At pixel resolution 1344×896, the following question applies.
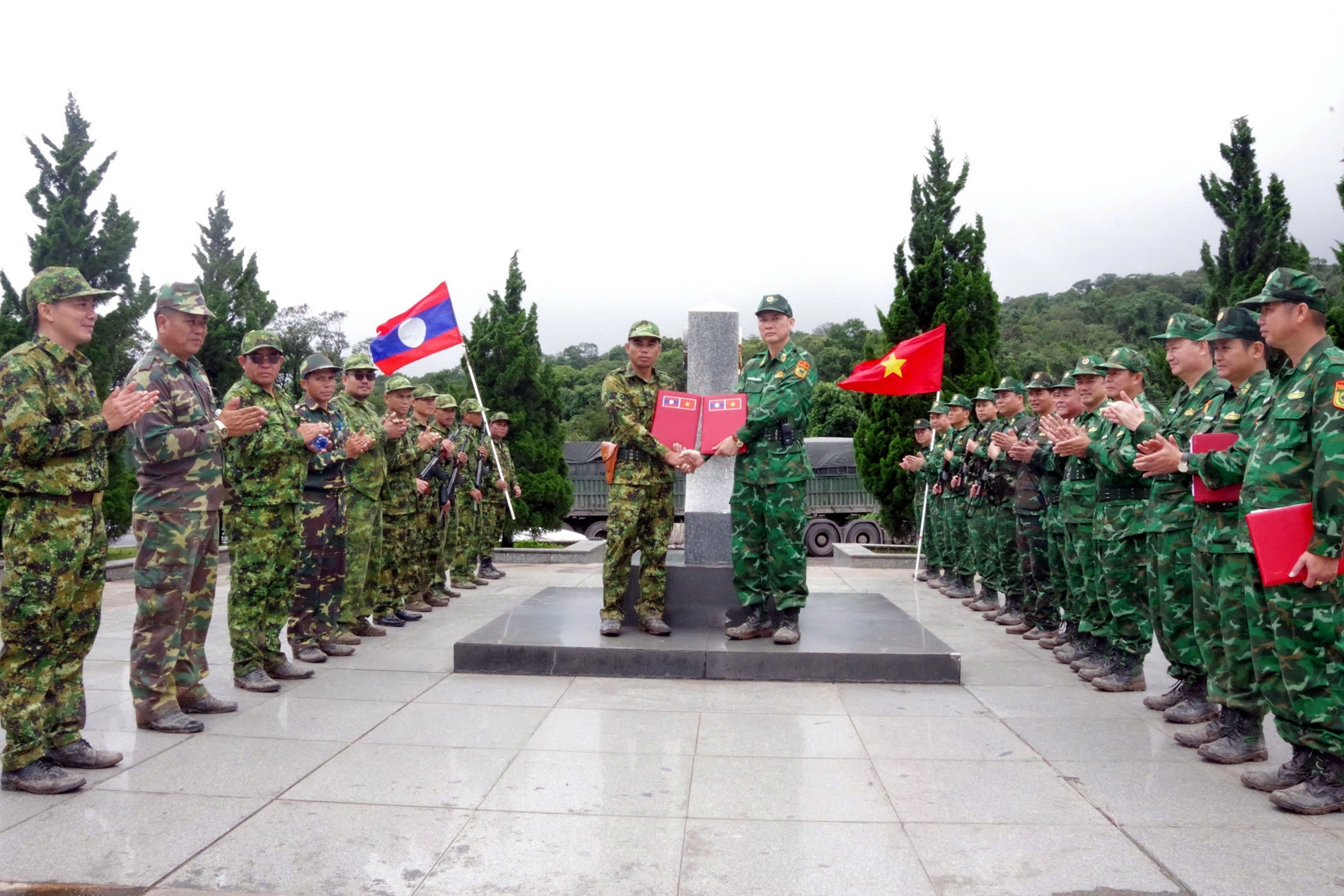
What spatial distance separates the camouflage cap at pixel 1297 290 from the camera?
3.69m

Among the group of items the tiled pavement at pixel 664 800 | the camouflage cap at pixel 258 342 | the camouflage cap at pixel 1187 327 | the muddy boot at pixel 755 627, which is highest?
the camouflage cap at pixel 1187 327

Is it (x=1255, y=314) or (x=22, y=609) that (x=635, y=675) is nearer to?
(x=22, y=609)

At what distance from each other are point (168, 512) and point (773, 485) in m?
3.45

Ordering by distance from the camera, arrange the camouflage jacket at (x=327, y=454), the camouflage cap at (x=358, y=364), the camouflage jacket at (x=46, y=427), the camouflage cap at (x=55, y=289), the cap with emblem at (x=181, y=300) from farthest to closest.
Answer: the camouflage cap at (x=358, y=364) → the camouflage jacket at (x=327, y=454) → the cap with emblem at (x=181, y=300) → the camouflage cap at (x=55, y=289) → the camouflage jacket at (x=46, y=427)

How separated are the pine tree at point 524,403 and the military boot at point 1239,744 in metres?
11.3

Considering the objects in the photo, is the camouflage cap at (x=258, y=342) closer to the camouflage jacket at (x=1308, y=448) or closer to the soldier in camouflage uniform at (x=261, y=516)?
the soldier in camouflage uniform at (x=261, y=516)

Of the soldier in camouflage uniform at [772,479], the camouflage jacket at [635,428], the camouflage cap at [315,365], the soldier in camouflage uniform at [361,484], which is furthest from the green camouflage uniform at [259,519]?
the soldier in camouflage uniform at [772,479]

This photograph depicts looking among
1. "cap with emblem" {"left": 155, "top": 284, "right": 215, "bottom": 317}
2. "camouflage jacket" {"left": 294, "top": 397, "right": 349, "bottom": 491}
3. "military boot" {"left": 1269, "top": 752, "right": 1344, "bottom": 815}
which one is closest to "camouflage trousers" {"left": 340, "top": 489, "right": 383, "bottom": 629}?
"camouflage jacket" {"left": 294, "top": 397, "right": 349, "bottom": 491}

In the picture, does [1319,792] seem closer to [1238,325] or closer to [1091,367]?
[1238,325]

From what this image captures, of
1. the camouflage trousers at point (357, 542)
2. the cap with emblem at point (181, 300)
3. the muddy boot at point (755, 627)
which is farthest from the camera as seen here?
the camouflage trousers at point (357, 542)

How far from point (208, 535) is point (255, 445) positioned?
0.82m

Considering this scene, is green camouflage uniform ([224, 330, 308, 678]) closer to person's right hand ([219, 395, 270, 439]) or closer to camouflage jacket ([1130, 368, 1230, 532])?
person's right hand ([219, 395, 270, 439])

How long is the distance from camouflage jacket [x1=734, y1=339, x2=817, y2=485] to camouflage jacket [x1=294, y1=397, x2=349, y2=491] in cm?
271

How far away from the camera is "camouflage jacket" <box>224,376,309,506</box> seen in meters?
5.40
